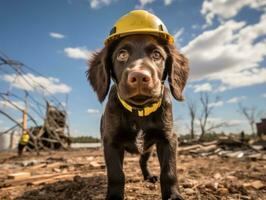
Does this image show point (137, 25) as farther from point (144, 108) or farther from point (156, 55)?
point (144, 108)

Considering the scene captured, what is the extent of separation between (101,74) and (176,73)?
0.93 meters

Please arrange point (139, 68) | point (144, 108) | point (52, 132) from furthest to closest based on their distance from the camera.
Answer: point (52, 132)
point (144, 108)
point (139, 68)

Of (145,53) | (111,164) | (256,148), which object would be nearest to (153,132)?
(111,164)

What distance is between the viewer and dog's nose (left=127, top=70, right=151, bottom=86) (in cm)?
302

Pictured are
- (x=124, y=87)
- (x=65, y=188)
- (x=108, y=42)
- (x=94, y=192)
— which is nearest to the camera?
(x=124, y=87)

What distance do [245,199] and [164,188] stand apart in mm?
1177

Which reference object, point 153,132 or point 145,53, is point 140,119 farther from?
point 145,53

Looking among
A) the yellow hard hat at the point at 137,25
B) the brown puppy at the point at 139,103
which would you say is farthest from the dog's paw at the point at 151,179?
the yellow hard hat at the point at 137,25

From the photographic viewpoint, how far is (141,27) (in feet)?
12.6

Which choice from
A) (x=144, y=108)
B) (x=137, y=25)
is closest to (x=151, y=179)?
(x=144, y=108)

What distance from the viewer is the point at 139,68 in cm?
318

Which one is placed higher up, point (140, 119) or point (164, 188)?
point (140, 119)

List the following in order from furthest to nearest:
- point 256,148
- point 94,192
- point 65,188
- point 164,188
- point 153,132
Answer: point 256,148, point 65,188, point 94,192, point 153,132, point 164,188

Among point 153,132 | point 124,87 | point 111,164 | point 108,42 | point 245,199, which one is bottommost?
point 245,199
